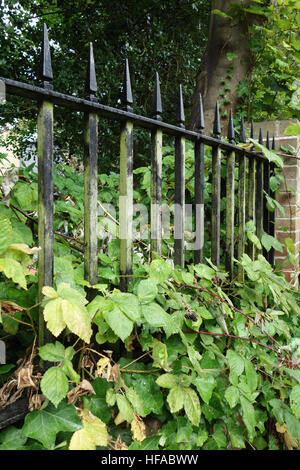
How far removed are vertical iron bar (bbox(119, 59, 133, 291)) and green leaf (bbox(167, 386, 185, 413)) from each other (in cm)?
39

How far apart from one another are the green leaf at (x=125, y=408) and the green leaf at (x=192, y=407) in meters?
0.18

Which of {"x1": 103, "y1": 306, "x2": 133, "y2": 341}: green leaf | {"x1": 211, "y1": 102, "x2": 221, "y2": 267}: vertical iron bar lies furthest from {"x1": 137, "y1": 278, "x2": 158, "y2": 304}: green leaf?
{"x1": 211, "y1": 102, "x2": 221, "y2": 267}: vertical iron bar

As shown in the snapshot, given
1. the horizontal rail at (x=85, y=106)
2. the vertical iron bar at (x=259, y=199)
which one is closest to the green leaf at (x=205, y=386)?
the horizontal rail at (x=85, y=106)

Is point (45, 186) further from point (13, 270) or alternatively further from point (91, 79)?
point (91, 79)

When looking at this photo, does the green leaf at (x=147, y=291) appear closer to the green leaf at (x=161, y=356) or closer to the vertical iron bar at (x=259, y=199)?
the green leaf at (x=161, y=356)

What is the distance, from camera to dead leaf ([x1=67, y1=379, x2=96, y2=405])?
42.4 inches

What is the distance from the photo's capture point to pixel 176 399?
3.98ft

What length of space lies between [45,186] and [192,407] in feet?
2.66

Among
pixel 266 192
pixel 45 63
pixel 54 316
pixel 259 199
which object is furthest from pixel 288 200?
pixel 54 316

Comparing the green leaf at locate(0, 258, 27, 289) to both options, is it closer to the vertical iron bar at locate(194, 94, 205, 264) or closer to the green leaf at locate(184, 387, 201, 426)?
the green leaf at locate(184, 387, 201, 426)

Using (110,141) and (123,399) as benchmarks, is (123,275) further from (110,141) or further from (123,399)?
(110,141)

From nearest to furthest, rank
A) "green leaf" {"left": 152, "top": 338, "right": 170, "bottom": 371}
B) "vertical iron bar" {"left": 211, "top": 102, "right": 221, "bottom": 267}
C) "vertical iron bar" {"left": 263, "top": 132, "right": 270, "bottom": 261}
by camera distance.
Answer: "green leaf" {"left": 152, "top": 338, "right": 170, "bottom": 371} < "vertical iron bar" {"left": 211, "top": 102, "right": 221, "bottom": 267} < "vertical iron bar" {"left": 263, "top": 132, "right": 270, "bottom": 261}

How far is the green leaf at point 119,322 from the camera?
1.05 metres

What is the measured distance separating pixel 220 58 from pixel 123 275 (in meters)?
2.75
